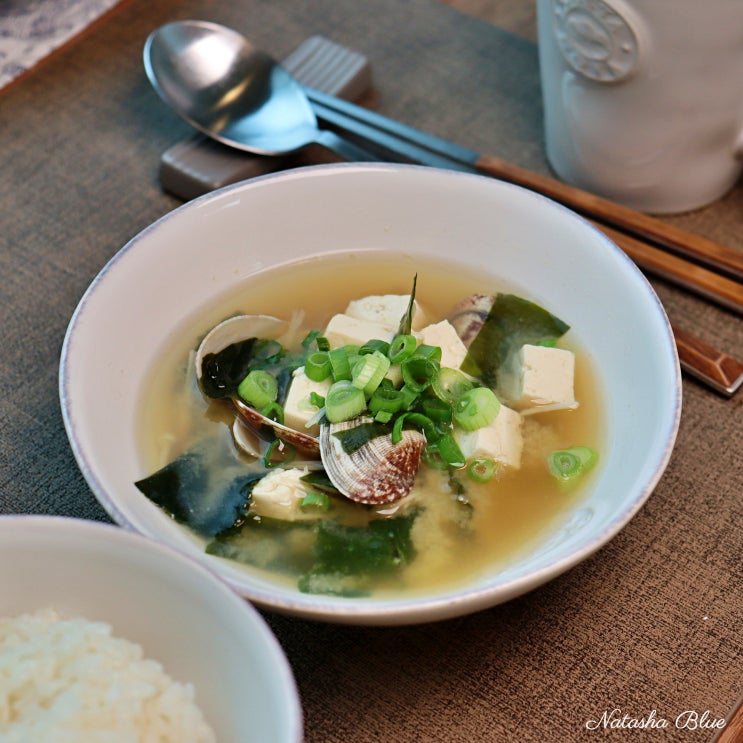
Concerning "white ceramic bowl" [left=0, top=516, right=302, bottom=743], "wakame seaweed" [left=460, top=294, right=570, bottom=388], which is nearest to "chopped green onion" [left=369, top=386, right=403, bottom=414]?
"wakame seaweed" [left=460, top=294, right=570, bottom=388]

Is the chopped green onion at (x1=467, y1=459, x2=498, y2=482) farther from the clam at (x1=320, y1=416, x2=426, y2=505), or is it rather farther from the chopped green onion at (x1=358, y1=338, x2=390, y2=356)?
the chopped green onion at (x1=358, y1=338, x2=390, y2=356)

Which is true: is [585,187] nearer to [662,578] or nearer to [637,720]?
[662,578]

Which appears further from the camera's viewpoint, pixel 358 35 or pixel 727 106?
pixel 358 35

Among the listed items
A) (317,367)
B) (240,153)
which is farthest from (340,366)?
(240,153)

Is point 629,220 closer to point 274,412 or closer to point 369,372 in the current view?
point 369,372

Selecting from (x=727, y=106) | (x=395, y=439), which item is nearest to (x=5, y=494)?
(x=395, y=439)

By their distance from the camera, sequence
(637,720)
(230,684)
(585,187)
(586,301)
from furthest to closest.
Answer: (585,187) → (586,301) → (637,720) → (230,684)

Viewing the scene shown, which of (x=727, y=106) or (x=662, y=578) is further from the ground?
(x=727, y=106)

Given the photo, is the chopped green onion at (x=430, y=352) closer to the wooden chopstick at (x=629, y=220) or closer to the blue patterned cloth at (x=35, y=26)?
the wooden chopstick at (x=629, y=220)
